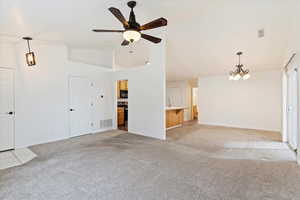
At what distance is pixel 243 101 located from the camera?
688 centimetres

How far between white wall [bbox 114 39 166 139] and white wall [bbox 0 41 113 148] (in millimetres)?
1948

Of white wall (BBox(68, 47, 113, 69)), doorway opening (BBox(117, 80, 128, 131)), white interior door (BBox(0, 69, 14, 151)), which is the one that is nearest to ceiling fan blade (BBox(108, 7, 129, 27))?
white interior door (BBox(0, 69, 14, 151))

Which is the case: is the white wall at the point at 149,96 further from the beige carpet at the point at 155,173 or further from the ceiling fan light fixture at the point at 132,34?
the ceiling fan light fixture at the point at 132,34

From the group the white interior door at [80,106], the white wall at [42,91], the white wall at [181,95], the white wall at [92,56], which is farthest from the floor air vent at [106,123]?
the white wall at [181,95]

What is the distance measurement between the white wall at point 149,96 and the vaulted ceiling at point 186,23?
854 mm

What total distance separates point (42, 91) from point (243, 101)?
743 cm

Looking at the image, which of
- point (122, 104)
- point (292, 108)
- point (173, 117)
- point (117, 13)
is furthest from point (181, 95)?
point (117, 13)

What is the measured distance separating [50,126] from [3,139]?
1.06 metres

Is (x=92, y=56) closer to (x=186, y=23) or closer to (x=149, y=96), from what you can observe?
(x=149, y=96)

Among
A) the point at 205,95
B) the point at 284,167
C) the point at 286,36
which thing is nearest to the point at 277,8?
the point at 286,36

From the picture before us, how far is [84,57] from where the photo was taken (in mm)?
5996

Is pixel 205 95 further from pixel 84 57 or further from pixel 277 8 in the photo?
pixel 84 57

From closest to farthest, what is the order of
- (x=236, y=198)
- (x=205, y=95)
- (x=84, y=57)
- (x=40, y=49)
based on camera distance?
(x=236, y=198)
(x=40, y=49)
(x=84, y=57)
(x=205, y=95)

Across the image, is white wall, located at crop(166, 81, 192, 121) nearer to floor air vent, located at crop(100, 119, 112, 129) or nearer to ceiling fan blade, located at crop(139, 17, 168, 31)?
floor air vent, located at crop(100, 119, 112, 129)
